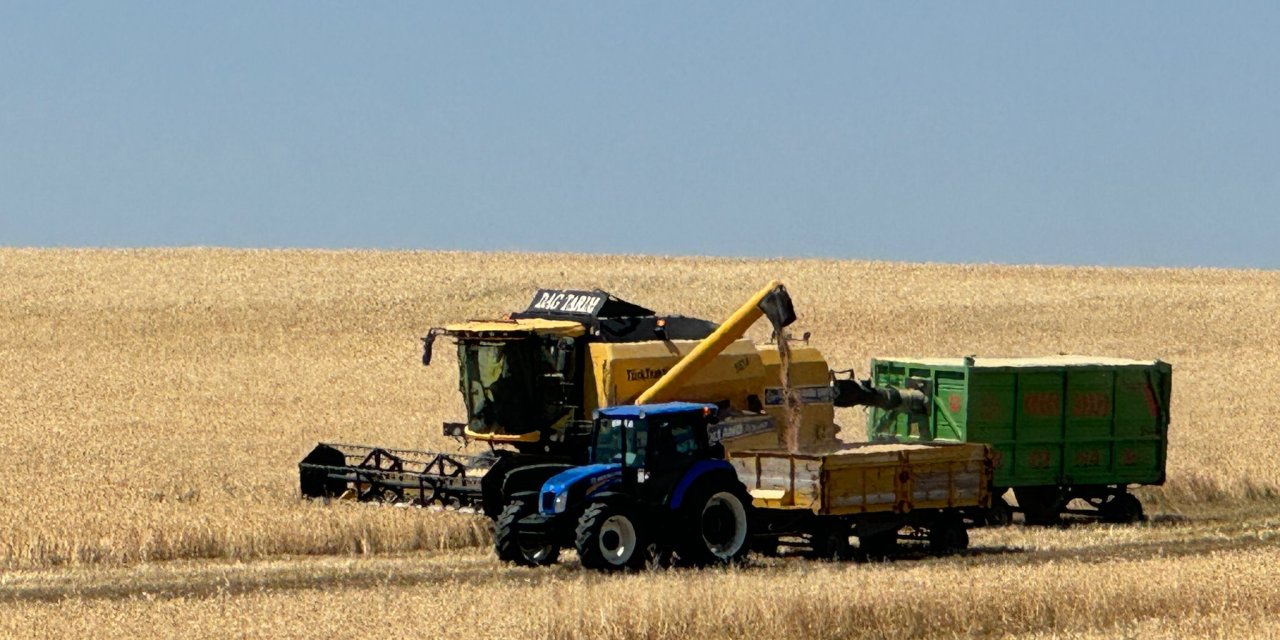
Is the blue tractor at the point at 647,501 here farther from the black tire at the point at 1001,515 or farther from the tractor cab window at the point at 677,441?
the black tire at the point at 1001,515

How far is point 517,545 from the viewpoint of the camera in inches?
729

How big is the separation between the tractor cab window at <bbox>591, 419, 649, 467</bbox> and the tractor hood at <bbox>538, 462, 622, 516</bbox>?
181 millimetres

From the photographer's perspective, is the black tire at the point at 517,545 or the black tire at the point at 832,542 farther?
the black tire at the point at 832,542

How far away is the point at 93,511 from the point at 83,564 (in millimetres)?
2075

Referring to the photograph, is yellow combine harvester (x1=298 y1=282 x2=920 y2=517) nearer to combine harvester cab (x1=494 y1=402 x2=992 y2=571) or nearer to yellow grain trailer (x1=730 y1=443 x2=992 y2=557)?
combine harvester cab (x1=494 y1=402 x2=992 y2=571)

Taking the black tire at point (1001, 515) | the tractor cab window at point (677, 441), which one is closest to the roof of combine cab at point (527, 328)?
the tractor cab window at point (677, 441)

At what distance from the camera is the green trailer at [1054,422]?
2353 centimetres

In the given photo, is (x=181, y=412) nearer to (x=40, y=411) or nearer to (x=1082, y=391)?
(x=40, y=411)

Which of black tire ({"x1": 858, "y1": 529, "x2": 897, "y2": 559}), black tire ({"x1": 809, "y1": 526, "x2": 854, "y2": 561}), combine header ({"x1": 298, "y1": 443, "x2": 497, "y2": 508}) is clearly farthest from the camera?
combine header ({"x1": 298, "y1": 443, "x2": 497, "y2": 508})

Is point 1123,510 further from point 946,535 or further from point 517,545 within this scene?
point 517,545

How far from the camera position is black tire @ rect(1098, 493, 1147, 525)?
23922mm

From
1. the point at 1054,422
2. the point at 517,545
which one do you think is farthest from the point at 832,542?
the point at 1054,422

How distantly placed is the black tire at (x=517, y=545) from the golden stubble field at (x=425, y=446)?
0.25m

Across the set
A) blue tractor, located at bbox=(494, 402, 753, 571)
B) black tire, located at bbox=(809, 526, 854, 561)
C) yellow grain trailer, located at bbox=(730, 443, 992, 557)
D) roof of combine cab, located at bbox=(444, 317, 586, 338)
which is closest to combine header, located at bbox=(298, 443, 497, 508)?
roof of combine cab, located at bbox=(444, 317, 586, 338)
